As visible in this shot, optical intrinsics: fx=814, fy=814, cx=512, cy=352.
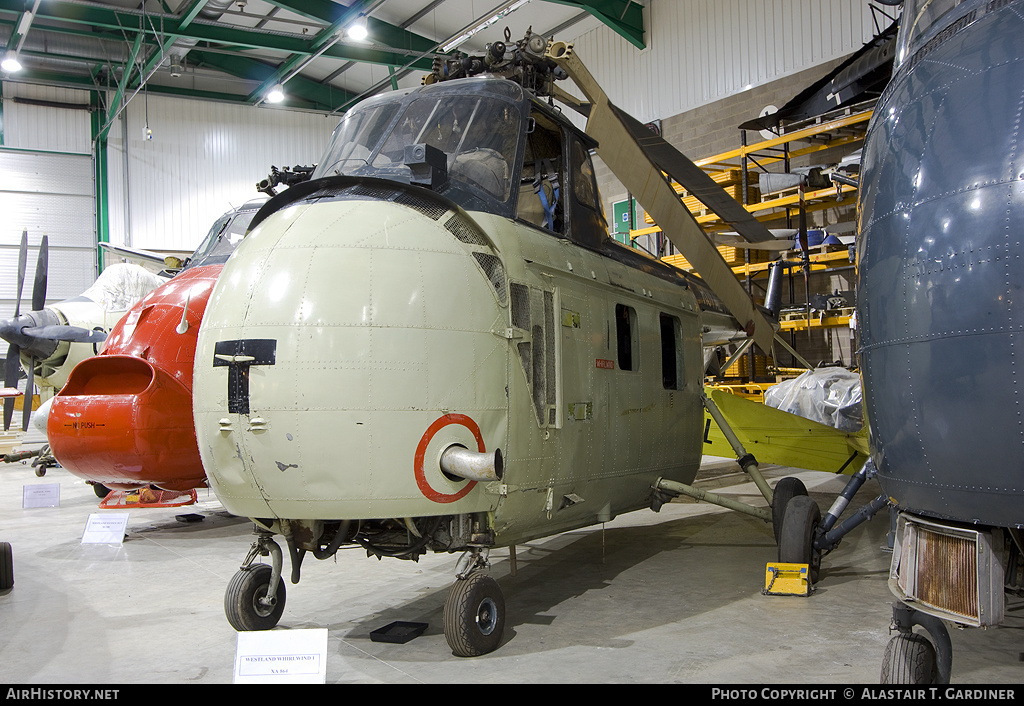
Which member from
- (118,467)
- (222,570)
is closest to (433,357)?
(222,570)

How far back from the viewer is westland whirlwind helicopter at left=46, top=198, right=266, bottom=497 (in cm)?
706

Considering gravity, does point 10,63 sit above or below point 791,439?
above

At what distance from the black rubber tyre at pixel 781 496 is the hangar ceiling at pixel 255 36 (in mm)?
11816

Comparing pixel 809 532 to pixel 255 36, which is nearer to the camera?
pixel 809 532

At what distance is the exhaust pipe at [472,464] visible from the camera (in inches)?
159

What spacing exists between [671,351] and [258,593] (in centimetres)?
390

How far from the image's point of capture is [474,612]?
4344mm

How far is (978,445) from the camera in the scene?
9.15ft

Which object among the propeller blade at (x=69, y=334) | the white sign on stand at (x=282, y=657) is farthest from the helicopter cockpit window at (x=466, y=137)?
the propeller blade at (x=69, y=334)

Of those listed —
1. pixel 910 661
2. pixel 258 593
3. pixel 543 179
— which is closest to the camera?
pixel 910 661

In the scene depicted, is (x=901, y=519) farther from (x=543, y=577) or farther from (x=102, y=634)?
(x=102, y=634)

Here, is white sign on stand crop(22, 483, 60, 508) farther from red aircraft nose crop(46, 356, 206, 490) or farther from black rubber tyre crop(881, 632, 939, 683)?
black rubber tyre crop(881, 632, 939, 683)

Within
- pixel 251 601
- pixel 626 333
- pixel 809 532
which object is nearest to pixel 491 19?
pixel 626 333

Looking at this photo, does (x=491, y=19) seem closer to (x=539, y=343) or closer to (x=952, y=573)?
(x=539, y=343)
